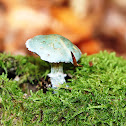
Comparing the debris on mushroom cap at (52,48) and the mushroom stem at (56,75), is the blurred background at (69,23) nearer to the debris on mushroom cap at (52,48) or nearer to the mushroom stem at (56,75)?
the mushroom stem at (56,75)

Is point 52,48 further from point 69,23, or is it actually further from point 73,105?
point 69,23

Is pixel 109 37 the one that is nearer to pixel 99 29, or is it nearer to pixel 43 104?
pixel 99 29

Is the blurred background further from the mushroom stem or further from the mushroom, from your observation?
the mushroom

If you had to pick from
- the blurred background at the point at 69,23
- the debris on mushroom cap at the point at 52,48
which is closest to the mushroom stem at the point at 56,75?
the debris on mushroom cap at the point at 52,48

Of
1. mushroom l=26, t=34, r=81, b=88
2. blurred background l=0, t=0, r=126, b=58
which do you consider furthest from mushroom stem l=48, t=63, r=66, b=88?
blurred background l=0, t=0, r=126, b=58

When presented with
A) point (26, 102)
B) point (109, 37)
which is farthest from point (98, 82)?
point (109, 37)
